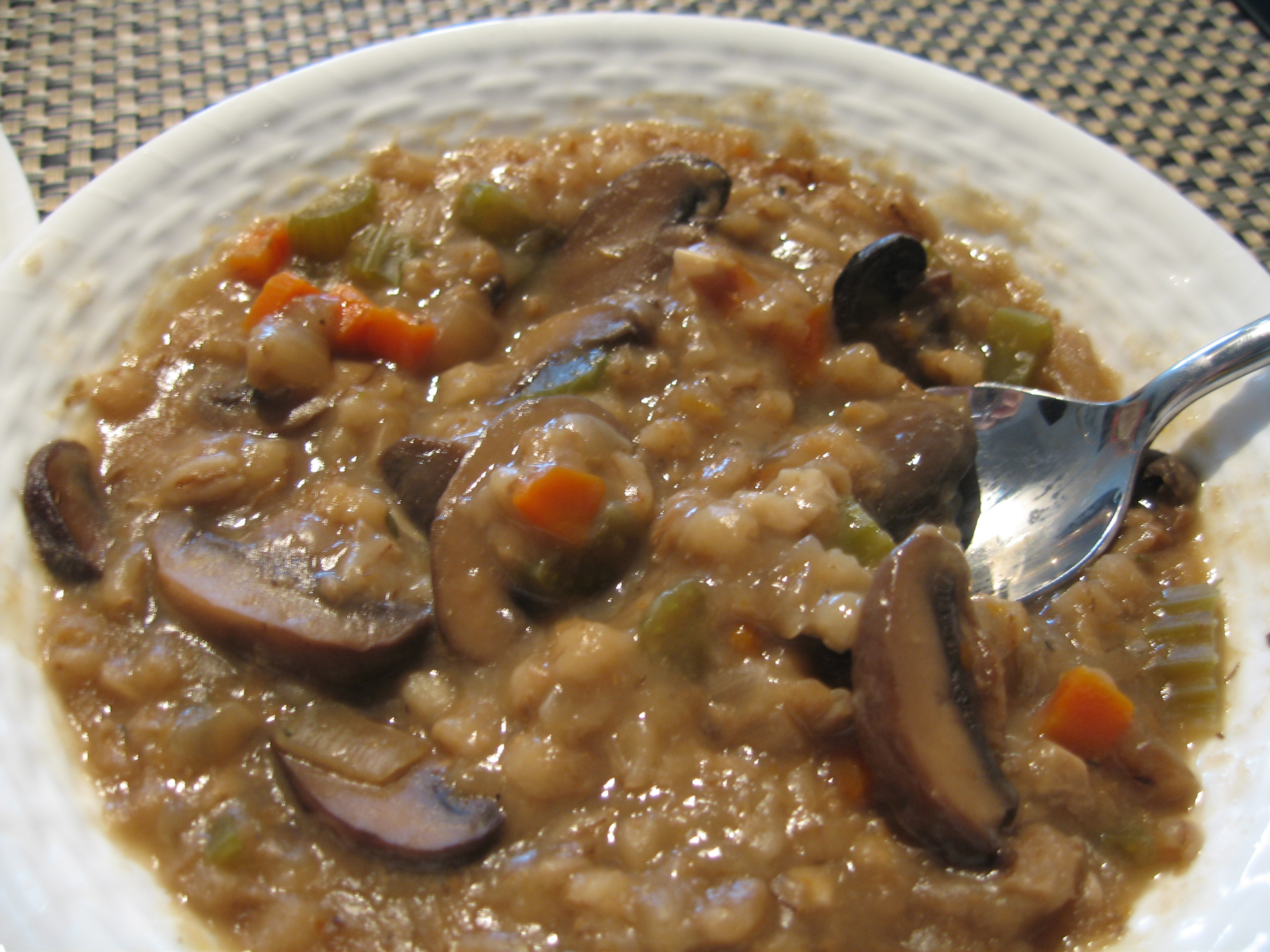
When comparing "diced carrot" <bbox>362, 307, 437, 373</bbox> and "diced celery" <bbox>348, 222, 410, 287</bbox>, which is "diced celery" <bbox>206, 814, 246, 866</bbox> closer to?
"diced carrot" <bbox>362, 307, 437, 373</bbox>

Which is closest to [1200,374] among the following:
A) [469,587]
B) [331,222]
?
[469,587]

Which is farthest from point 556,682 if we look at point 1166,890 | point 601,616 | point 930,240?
point 930,240

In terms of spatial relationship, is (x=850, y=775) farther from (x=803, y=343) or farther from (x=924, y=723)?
(x=803, y=343)

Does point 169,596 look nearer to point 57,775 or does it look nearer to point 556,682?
point 57,775

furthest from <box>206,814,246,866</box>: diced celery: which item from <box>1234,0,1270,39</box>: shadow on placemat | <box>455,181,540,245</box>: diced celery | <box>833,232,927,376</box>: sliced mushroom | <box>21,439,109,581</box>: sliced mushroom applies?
<box>1234,0,1270,39</box>: shadow on placemat

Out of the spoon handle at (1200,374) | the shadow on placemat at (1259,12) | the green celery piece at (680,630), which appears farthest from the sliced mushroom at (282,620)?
the shadow on placemat at (1259,12)

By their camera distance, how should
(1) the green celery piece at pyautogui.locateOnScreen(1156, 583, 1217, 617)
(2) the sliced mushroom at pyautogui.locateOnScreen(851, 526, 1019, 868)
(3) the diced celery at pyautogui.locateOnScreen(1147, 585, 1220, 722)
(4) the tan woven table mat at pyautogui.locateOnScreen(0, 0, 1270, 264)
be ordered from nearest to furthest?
(2) the sliced mushroom at pyautogui.locateOnScreen(851, 526, 1019, 868) < (3) the diced celery at pyautogui.locateOnScreen(1147, 585, 1220, 722) < (1) the green celery piece at pyautogui.locateOnScreen(1156, 583, 1217, 617) < (4) the tan woven table mat at pyautogui.locateOnScreen(0, 0, 1270, 264)
